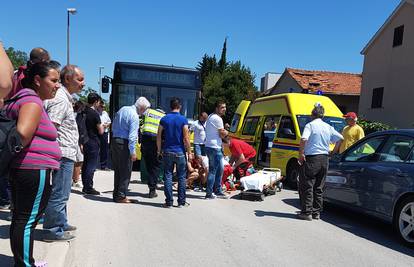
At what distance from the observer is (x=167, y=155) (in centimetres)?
693

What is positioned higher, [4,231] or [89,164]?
[89,164]

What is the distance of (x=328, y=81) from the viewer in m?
30.0

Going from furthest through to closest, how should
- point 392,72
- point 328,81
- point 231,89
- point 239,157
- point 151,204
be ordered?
point 231,89, point 328,81, point 392,72, point 239,157, point 151,204

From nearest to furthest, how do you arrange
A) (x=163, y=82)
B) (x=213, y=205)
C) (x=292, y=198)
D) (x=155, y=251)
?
1. (x=155, y=251)
2. (x=213, y=205)
3. (x=292, y=198)
4. (x=163, y=82)

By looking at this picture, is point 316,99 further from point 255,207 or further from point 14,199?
point 14,199

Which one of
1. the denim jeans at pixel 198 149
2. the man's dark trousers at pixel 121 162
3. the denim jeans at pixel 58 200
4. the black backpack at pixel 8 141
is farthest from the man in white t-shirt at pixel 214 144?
the black backpack at pixel 8 141

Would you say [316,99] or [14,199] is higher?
[316,99]

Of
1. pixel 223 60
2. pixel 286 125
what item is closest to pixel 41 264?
pixel 286 125

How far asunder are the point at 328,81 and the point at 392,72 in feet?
27.2

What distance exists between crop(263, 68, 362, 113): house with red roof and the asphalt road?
67.6ft

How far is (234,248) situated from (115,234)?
1573 mm

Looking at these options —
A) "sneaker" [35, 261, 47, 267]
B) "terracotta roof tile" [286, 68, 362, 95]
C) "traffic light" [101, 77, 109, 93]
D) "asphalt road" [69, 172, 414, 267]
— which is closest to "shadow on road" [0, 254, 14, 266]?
"sneaker" [35, 261, 47, 267]

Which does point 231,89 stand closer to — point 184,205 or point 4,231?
point 184,205

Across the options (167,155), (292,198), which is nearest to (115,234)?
(167,155)
